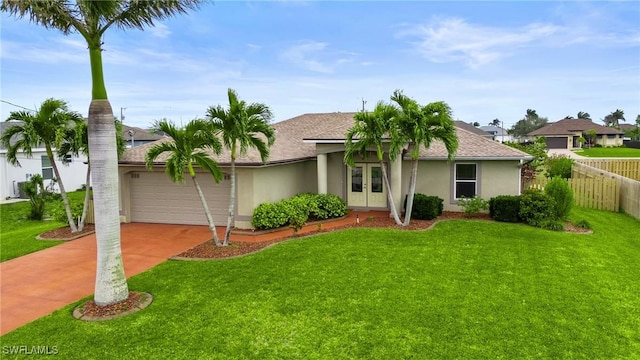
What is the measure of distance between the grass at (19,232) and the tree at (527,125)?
345 ft

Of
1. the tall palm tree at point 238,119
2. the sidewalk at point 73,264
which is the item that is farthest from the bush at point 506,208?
Answer: the tall palm tree at point 238,119

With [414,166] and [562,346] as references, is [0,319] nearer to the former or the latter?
[562,346]

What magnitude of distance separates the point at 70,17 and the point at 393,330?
793 centimetres

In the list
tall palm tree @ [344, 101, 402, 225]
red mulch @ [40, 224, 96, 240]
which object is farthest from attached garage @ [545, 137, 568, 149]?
red mulch @ [40, 224, 96, 240]

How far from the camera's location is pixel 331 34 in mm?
21688

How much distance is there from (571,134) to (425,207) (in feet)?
211

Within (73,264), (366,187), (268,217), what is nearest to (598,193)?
(366,187)

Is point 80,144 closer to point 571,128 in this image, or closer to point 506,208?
point 506,208

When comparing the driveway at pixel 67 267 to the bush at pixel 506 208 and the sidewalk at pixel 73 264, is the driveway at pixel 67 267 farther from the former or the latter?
the bush at pixel 506 208

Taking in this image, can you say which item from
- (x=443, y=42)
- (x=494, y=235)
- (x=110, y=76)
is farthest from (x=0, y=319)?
(x=443, y=42)

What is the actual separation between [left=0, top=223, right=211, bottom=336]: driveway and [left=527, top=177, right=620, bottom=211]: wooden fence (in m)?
16.6

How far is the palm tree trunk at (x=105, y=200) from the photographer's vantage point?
7250 millimetres

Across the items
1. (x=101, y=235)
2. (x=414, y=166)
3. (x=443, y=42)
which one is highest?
(x=443, y=42)

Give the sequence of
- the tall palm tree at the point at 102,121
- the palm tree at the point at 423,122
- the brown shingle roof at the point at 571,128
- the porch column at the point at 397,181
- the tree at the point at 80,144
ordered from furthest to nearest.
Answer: the brown shingle roof at the point at 571,128 < the porch column at the point at 397,181 < the tree at the point at 80,144 < the palm tree at the point at 423,122 < the tall palm tree at the point at 102,121
